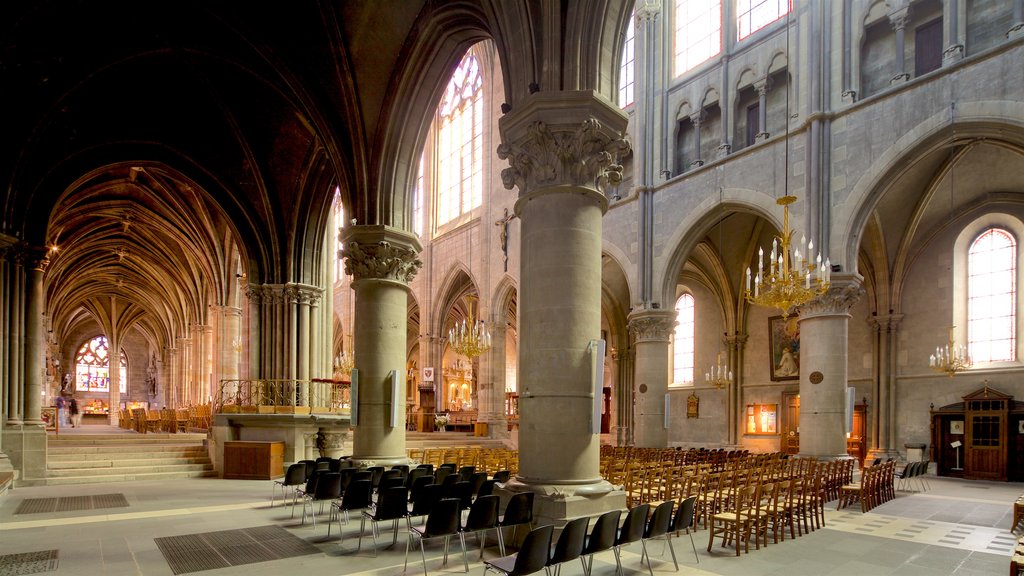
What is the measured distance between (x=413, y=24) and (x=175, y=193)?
16562 mm

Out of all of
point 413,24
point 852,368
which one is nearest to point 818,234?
point 852,368

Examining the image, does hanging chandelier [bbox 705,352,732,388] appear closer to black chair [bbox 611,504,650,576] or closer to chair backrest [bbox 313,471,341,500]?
chair backrest [bbox 313,471,341,500]

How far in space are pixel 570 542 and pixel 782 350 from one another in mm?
21986

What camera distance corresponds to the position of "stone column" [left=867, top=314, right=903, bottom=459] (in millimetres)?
21359

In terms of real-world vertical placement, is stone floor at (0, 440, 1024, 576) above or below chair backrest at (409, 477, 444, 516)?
below

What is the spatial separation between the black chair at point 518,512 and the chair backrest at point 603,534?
37.5 inches

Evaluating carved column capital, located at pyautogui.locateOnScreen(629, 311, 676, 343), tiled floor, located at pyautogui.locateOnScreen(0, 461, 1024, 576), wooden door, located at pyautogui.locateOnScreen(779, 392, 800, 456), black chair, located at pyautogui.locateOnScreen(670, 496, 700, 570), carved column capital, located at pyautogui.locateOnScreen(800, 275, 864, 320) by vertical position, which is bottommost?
wooden door, located at pyautogui.locateOnScreen(779, 392, 800, 456)

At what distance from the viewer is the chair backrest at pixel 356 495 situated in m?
7.94

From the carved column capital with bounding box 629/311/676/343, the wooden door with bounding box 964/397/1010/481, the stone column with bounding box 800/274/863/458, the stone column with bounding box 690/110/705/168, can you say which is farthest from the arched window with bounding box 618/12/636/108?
the wooden door with bounding box 964/397/1010/481

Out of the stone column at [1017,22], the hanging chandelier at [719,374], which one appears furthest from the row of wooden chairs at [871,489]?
the hanging chandelier at [719,374]

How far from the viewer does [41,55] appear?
1461 cm

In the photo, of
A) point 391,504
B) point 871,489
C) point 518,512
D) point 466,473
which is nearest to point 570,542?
point 518,512

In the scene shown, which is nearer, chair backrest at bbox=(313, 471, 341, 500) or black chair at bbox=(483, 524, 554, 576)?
black chair at bbox=(483, 524, 554, 576)

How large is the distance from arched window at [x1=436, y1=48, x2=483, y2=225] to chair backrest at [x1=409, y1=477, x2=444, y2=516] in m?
21.9
